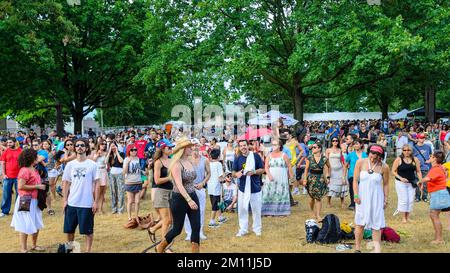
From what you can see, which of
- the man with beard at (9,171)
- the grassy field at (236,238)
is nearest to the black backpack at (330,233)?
the grassy field at (236,238)

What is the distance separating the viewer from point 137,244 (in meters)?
7.71

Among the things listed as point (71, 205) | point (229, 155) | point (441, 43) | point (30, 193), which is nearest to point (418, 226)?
point (229, 155)

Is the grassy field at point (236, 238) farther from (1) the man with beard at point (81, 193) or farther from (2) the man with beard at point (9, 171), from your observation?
(1) the man with beard at point (81, 193)

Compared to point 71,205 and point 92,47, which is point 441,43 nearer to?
point 71,205

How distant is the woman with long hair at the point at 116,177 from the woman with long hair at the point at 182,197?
14.8 feet

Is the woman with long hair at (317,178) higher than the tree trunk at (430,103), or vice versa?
the tree trunk at (430,103)

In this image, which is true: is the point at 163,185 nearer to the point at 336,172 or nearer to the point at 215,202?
the point at 215,202

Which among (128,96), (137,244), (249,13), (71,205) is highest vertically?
(249,13)

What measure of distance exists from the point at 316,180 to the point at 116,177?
450 cm

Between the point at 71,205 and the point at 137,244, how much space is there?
1.76 meters

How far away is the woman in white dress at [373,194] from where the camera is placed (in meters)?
6.23

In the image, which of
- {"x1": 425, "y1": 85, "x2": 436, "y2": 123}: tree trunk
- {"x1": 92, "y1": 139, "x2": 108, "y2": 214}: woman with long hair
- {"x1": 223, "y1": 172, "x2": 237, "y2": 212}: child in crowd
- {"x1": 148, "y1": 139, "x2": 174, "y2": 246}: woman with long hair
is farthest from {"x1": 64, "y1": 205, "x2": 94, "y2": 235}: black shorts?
{"x1": 425, "y1": 85, "x2": 436, "y2": 123}: tree trunk

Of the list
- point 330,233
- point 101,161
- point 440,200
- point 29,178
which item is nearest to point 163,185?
point 29,178

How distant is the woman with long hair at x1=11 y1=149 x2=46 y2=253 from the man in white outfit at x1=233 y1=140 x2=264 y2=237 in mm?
3365
